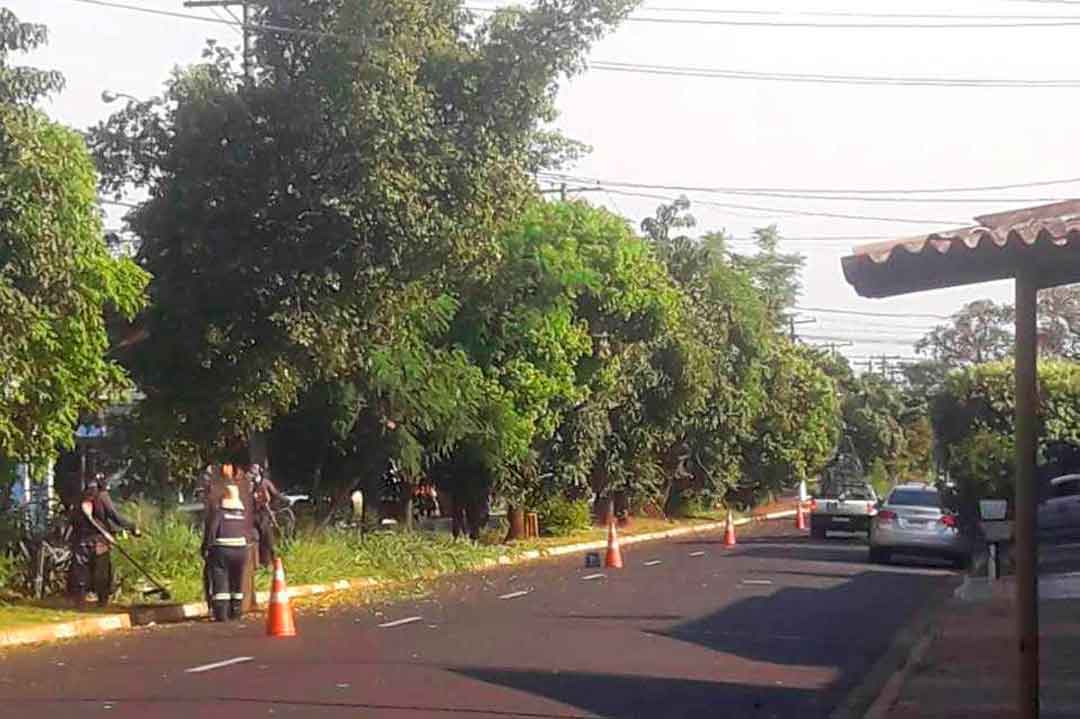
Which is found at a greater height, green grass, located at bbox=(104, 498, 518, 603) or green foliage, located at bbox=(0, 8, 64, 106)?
green foliage, located at bbox=(0, 8, 64, 106)

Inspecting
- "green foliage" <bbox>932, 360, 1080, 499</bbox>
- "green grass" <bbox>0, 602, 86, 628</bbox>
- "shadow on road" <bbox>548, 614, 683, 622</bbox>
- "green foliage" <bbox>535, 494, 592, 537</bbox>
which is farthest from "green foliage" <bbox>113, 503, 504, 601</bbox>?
"green foliage" <bbox>932, 360, 1080, 499</bbox>

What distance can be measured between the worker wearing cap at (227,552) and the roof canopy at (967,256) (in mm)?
13828

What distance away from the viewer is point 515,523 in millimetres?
42281

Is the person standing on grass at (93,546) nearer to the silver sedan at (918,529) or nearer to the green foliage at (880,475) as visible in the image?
the silver sedan at (918,529)

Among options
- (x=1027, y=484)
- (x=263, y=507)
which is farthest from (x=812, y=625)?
(x=1027, y=484)

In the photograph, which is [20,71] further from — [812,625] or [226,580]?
[812,625]

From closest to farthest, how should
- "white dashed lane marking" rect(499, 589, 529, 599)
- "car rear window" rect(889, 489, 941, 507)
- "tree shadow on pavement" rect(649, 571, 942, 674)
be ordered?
"tree shadow on pavement" rect(649, 571, 942, 674) → "white dashed lane marking" rect(499, 589, 529, 599) → "car rear window" rect(889, 489, 941, 507)

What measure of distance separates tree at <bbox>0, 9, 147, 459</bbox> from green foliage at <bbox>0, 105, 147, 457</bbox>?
1cm

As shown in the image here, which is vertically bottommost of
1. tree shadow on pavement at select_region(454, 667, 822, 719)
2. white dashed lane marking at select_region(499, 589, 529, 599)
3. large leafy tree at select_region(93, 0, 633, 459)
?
tree shadow on pavement at select_region(454, 667, 822, 719)

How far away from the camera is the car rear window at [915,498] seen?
3381 cm

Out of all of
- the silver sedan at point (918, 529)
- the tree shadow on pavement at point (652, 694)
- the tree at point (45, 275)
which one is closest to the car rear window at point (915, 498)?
the silver sedan at point (918, 529)

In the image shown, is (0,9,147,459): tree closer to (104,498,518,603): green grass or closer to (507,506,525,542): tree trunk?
(104,498,518,603): green grass

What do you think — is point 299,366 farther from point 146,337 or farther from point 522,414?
point 522,414

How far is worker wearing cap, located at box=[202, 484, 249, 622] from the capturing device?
21.3 m
